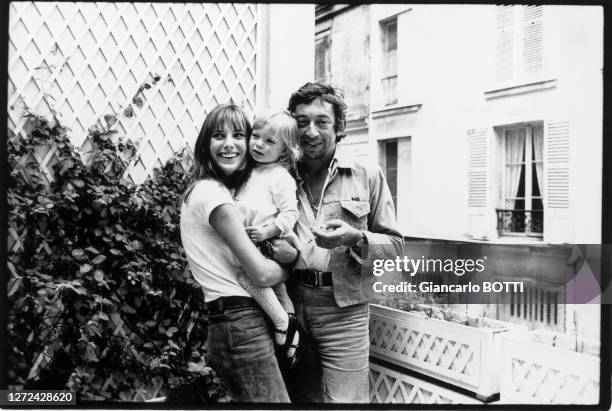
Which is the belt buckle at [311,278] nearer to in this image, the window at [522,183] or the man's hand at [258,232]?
the man's hand at [258,232]

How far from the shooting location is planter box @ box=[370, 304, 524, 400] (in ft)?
8.55

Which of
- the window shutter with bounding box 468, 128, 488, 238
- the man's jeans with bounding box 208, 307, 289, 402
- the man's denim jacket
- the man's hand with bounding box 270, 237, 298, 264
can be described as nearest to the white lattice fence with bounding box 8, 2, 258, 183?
the man's denim jacket

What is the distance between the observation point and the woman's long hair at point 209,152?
2.47m

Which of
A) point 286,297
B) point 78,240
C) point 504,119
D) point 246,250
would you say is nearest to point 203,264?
point 246,250

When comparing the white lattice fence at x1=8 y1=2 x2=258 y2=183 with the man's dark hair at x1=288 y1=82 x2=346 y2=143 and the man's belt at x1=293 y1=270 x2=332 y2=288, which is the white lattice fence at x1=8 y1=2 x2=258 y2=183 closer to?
the man's dark hair at x1=288 y1=82 x2=346 y2=143

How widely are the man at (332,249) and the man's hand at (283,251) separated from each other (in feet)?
0.11

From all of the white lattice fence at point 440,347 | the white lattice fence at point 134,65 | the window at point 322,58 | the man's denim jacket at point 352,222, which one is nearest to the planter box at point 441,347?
the white lattice fence at point 440,347

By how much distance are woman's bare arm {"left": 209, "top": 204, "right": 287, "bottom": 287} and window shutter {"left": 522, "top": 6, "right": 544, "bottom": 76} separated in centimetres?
150

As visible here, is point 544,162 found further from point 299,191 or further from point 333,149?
point 299,191

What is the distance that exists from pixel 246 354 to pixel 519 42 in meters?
1.90

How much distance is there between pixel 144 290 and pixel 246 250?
0.72 meters

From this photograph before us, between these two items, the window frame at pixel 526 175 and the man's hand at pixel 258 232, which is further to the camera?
the window frame at pixel 526 175

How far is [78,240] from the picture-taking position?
2.74 metres

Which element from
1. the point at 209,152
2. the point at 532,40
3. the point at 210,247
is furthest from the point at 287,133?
the point at 532,40
